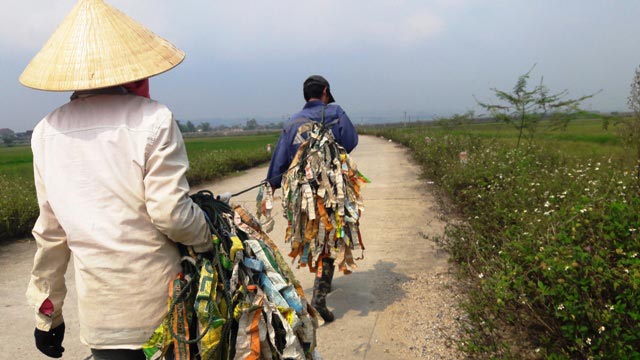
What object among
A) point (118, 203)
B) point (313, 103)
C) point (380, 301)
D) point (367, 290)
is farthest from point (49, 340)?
point (367, 290)

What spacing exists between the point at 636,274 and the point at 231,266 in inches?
75.0

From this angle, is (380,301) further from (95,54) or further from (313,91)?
(95,54)

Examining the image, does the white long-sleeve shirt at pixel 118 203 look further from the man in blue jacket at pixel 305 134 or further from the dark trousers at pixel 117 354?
the man in blue jacket at pixel 305 134

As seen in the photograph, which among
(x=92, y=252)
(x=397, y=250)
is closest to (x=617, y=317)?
(x=92, y=252)

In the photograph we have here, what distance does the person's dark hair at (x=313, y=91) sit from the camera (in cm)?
407

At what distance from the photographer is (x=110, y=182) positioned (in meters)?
1.77

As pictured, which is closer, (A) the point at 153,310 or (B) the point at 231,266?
(A) the point at 153,310

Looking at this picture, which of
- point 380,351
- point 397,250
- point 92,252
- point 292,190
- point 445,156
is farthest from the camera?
point 445,156

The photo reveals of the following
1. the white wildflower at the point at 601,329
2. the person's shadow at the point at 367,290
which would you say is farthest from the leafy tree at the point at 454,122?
A: the white wildflower at the point at 601,329

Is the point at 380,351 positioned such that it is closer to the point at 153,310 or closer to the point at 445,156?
the point at 153,310

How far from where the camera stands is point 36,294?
2.00 meters

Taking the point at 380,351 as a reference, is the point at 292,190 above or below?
above

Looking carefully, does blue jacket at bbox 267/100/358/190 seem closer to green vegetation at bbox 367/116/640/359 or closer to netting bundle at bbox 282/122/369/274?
netting bundle at bbox 282/122/369/274

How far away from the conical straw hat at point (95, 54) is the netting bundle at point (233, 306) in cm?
65
